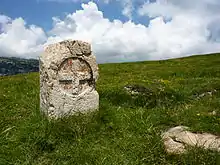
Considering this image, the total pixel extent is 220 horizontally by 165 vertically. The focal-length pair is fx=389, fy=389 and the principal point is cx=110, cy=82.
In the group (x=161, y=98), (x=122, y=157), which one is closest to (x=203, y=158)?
(x=122, y=157)

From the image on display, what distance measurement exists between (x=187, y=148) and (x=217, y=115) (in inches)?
140

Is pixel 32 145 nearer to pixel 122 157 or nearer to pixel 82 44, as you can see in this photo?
pixel 122 157

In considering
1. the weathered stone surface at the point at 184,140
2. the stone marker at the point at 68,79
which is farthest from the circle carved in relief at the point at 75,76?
the weathered stone surface at the point at 184,140

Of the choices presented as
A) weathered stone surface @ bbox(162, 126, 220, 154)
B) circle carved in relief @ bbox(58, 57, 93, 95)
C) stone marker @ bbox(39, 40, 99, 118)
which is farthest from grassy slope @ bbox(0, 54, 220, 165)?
circle carved in relief @ bbox(58, 57, 93, 95)

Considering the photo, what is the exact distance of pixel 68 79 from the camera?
13758 millimetres

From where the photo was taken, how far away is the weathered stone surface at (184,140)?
10.5 metres

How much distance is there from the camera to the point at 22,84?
25609 millimetres

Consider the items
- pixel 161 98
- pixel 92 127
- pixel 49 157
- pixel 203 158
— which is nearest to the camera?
pixel 203 158

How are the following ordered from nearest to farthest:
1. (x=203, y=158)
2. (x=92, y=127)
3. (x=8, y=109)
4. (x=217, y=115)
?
(x=203, y=158) < (x=92, y=127) < (x=217, y=115) < (x=8, y=109)

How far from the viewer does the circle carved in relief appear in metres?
13.7

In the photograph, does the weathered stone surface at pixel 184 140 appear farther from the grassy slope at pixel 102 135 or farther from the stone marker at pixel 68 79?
the stone marker at pixel 68 79

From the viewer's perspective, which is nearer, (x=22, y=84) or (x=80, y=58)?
(x=80, y=58)

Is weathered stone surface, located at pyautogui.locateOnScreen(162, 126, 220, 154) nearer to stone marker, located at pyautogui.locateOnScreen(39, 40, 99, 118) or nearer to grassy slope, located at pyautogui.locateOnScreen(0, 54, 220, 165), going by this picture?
grassy slope, located at pyautogui.locateOnScreen(0, 54, 220, 165)

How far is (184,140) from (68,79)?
4.85 meters
